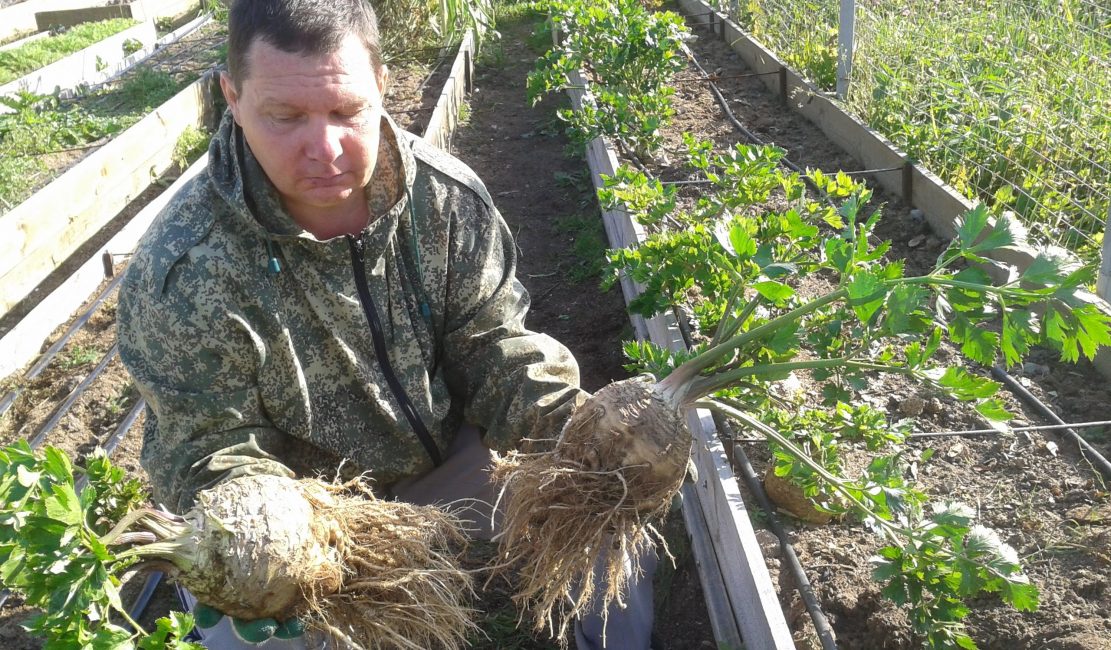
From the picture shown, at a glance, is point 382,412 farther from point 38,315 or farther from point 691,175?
point 691,175

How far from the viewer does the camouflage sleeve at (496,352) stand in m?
2.40

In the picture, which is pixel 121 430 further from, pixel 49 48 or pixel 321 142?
pixel 49 48

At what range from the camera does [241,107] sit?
212 centimetres

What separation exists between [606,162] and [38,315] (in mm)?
2836

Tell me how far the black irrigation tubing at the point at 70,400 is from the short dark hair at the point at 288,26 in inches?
73.5

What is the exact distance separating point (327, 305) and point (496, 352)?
17.0 inches

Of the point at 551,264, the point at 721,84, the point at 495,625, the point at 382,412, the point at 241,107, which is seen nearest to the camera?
the point at 241,107

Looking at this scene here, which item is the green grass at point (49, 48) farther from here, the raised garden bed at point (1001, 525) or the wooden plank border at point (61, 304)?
the raised garden bed at point (1001, 525)

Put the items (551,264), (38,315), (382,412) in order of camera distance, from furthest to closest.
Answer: (551,264)
(38,315)
(382,412)

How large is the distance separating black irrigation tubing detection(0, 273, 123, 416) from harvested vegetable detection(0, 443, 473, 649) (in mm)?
2269

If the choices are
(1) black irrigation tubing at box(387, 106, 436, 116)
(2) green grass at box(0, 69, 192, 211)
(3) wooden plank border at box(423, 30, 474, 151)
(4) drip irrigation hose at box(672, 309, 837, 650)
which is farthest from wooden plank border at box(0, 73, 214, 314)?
(4) drip irrigation hose at box(672, 309, 837, 650)

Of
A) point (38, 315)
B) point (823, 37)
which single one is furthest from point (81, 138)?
point (823, 37)

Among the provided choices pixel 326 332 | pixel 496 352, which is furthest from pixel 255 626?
pixel 496 352

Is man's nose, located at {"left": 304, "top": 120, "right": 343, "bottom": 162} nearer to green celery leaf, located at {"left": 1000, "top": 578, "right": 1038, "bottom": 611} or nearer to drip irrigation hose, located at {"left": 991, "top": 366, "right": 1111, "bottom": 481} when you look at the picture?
green celery leaf, located at {"left": 1000, "top": 578, "right": 1038, "bottom": 611}
